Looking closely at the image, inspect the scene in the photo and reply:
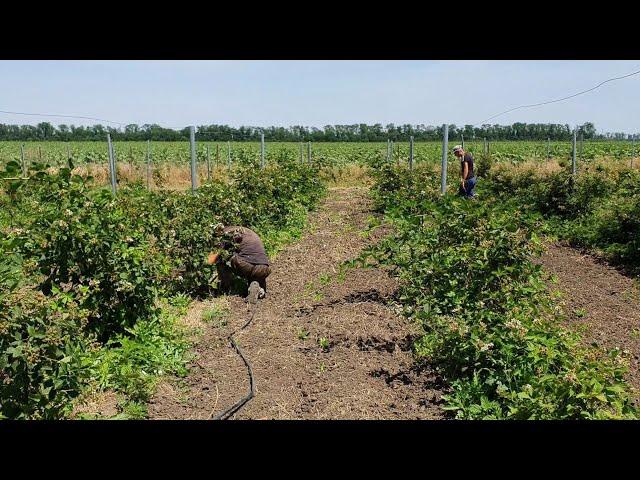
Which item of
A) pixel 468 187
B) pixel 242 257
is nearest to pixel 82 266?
pixel 242 257

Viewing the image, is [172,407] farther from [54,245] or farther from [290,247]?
[290,247]

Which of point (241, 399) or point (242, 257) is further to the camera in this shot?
point (242, 257)

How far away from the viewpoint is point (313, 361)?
5445 mm

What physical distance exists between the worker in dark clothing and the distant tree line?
6301 millimetres

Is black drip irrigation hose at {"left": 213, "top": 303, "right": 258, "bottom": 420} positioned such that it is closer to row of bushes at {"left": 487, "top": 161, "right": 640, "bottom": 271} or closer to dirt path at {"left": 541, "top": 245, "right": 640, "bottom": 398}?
dirt path at {"left": 541, "top": 245, "right": 640, "bottom": 398}

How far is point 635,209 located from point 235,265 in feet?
24.8

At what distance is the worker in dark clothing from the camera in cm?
744

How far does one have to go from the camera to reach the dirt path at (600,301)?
241 inches

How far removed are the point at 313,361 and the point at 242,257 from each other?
243 cm

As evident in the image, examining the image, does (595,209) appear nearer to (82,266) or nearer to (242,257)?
(242,257)

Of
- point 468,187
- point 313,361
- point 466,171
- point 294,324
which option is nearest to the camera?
point 313,361

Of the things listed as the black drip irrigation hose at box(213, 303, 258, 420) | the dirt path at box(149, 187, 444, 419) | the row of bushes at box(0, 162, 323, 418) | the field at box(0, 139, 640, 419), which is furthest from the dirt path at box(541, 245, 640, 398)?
the row of bushes at box(0, 162, 323, 418)
